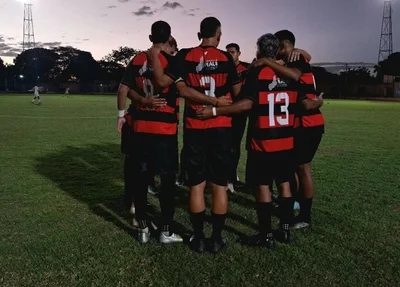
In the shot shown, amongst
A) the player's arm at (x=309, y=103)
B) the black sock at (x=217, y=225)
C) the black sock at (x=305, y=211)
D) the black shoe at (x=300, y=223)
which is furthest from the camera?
the black sock at (x=305, y=211)

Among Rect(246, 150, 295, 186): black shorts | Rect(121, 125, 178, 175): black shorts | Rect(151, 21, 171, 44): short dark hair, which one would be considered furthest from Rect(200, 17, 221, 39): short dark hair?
Rect(246, 150, 295, 186): black shorts

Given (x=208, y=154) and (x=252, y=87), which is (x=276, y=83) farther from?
(x=208, y=154)

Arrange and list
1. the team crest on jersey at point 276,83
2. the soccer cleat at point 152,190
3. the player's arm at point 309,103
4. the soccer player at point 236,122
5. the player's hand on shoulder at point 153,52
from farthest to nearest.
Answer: the soccer cleat at point 152,190 < the soccer player at point 236,122 < the player's arm at point 309,103 < the player's hand on shoulder at point 153,52 < the team crest on jersey at point 276,83

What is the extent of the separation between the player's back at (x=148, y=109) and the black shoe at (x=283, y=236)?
1.75 metres

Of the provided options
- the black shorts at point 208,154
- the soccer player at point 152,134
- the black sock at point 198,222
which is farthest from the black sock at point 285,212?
the soccer player at point 152,134

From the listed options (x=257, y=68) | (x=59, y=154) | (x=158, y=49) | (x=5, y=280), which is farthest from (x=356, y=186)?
(x=59, y=154)

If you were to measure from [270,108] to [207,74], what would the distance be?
0.78m

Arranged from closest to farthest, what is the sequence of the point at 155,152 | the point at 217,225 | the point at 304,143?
the point at 217,225, the point at 155,152, the point at 304,143

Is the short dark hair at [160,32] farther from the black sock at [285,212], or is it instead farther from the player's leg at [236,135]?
the player's leg at [236,135]

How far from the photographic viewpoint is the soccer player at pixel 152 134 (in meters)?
4.60

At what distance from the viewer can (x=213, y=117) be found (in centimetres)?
438

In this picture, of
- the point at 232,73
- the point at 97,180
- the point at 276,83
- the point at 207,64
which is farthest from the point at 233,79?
the point at 97,180

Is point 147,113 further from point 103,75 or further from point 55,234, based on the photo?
point 103,75

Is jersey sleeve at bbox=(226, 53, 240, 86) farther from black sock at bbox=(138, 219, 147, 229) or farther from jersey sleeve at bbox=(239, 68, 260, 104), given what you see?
black sock at bbox=(138, 219, 147, 229)
